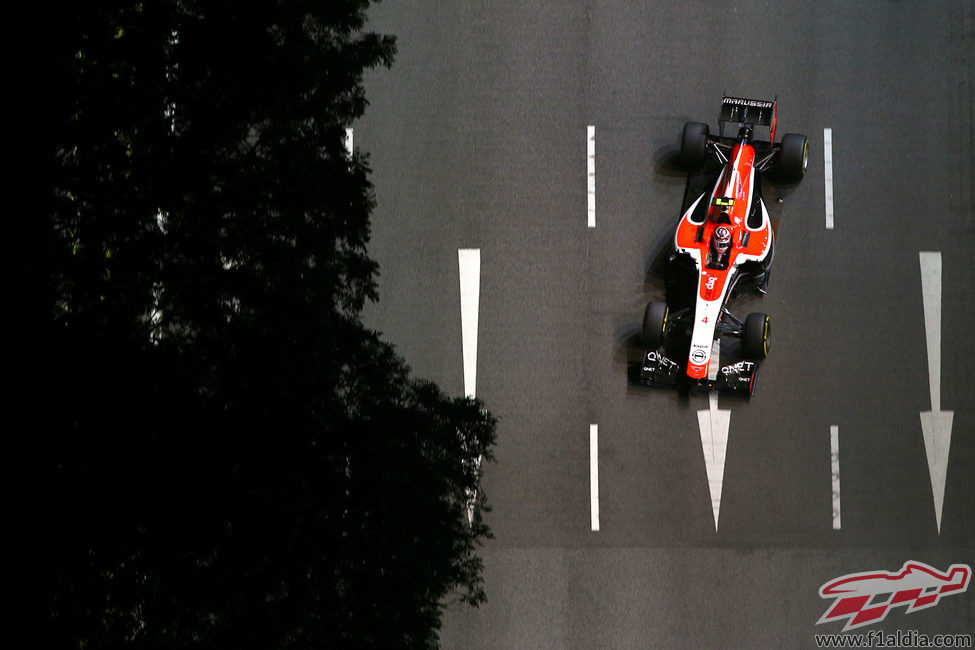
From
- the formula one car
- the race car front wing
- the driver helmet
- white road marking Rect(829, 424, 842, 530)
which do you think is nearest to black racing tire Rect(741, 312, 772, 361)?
the formula one car

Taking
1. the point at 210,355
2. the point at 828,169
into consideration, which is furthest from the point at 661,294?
the point at 210,355

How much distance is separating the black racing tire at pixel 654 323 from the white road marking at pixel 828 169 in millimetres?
1902

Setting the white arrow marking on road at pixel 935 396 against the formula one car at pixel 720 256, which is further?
the white arrow marking on road at pixel 935 396

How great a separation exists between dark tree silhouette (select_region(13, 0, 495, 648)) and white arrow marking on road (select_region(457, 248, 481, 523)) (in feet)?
12.7

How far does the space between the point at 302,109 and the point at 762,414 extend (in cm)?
562

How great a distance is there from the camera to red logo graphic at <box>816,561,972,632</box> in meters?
8.20

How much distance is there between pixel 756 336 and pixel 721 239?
0.91 meters

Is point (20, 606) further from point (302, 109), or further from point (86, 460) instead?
point (302, 109)

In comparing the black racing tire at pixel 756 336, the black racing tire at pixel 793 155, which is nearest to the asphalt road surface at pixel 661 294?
the black racing tire at pixel 793 155

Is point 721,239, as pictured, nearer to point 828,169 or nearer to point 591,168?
point 591,168

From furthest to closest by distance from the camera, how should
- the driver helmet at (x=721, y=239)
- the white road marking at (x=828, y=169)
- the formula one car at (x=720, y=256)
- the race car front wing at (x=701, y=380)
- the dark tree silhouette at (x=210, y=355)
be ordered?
the white road marking at (x=828, y=169) → the race car front wing at (x=701, y=380) → the formula one car at (x=720, y=256) → the driver helmet at (x=721, y=239) → the dark tree silhouette at (x=210, y=355)

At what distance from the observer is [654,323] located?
25.9 feet

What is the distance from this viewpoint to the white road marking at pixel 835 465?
8.21 metres

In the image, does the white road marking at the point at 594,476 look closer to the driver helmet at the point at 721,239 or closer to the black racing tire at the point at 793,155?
the driver helmet at the point at 721,239
